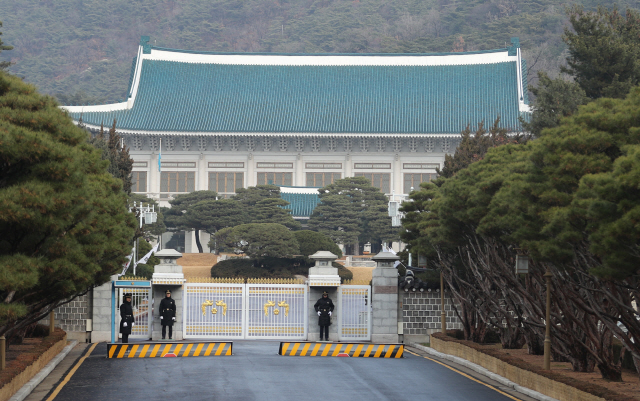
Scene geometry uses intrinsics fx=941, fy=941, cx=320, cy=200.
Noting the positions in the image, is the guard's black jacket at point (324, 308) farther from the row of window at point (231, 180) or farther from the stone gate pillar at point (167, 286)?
the row of window at point (231, 180)

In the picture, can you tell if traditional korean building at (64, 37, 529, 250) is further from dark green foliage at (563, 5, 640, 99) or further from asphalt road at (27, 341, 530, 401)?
asphalt road at (27, 341, 530, 401)

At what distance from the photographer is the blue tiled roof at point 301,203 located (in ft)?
202

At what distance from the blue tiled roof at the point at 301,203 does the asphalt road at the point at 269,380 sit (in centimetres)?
3796

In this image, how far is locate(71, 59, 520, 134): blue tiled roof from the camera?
66.2 meters

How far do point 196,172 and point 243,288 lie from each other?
40.5 m

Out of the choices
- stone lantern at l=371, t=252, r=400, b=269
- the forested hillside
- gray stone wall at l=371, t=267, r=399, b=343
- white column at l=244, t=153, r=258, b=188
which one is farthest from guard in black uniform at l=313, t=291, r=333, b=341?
the forested hillside

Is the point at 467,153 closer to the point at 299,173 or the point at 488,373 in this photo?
the point at 488,373

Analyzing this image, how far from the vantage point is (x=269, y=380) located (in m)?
18.4

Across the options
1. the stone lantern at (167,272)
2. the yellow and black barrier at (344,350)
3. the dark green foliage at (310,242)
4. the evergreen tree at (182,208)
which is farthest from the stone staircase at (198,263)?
the yellow and black barrier at (344,350)

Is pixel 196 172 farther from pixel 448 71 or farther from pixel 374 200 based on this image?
pixel 448 71

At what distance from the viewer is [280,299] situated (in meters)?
29.2

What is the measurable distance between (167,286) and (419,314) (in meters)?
7.72

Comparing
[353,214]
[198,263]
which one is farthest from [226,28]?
[353,214]

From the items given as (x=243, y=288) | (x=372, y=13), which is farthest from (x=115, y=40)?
(x=243, y=288)
